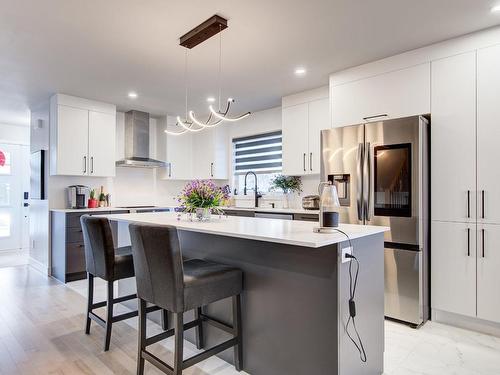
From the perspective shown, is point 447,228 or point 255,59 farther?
point 255,59

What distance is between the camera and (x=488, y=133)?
9.09 feet

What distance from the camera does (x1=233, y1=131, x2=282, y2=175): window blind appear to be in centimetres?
537

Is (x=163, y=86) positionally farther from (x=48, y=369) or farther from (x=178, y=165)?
(x=48, y=369)

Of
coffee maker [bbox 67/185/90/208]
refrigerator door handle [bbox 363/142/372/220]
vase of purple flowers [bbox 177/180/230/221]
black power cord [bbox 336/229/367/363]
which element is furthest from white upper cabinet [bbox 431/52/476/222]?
coffee maker [bbox 67/185/90/208]

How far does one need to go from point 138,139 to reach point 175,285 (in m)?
4.24

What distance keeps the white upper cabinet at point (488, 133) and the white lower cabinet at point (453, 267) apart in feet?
0.71

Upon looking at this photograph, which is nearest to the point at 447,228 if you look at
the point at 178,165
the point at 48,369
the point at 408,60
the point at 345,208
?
the point at 345,208

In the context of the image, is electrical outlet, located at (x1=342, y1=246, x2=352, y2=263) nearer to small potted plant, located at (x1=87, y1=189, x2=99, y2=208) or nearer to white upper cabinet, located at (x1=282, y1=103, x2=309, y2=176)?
white upper cabinet, located at (x1=282, y1=103, x2=309, y2=176)

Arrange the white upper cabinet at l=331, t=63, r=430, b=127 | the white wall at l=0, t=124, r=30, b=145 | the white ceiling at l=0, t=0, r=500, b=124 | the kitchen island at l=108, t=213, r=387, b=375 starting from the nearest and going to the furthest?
the kitchen island at l=108, t=213, r=387, b=375 → the white ceiling at l=0, t=0, r=500, b=124 → the white upper cabinet at l=331, t=63, r=430, b=127 → the white wall at l=0, t=124, r=30, b=145

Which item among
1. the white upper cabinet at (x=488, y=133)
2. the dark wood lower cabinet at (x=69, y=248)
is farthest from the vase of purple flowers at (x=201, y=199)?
the dark wood lower cabinet at (x=69, y=248)

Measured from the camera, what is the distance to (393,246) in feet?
10.0

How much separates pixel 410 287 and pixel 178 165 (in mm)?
4323

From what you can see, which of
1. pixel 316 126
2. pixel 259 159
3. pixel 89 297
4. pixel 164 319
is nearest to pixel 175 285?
pixel 164 319

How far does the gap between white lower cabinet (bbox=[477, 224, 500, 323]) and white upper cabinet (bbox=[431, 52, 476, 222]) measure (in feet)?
0.58
